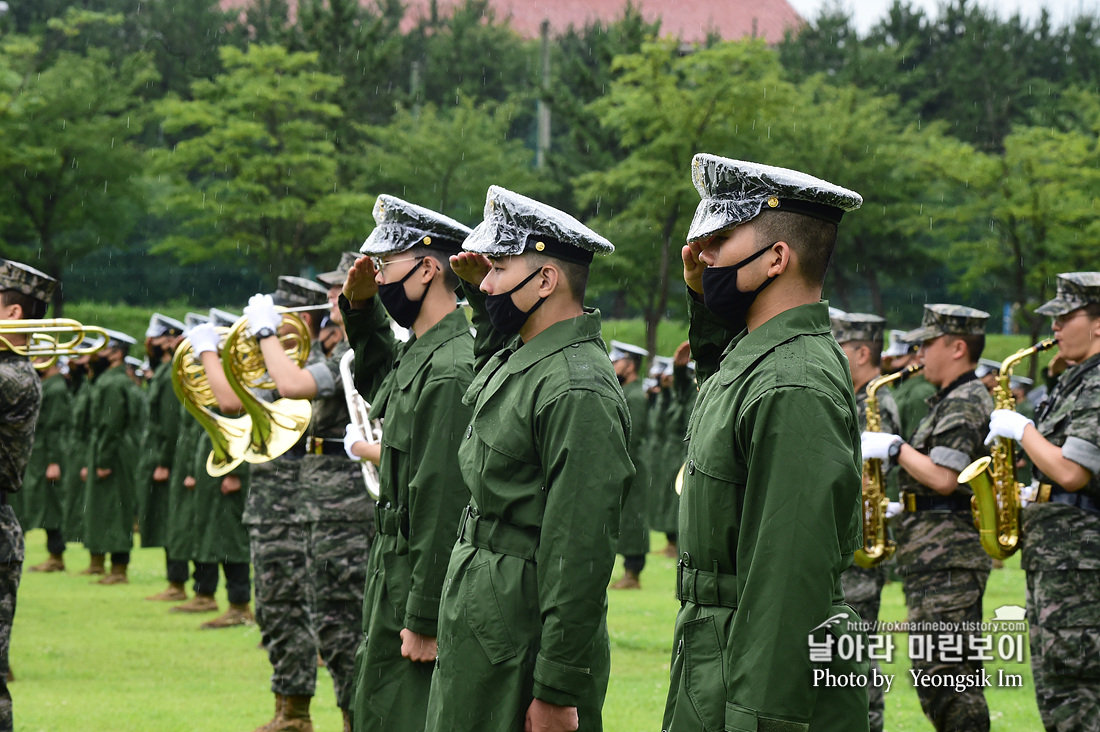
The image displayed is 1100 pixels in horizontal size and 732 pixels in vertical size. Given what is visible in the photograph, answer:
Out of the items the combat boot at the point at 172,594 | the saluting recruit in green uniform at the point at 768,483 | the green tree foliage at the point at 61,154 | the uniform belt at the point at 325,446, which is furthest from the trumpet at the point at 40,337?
the green tree foliage at the point at 61,154

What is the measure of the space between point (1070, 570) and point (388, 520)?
3.27m

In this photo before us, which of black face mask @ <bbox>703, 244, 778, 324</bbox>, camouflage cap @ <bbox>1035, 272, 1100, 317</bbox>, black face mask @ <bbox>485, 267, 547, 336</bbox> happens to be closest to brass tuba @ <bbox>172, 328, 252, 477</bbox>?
black face mask @ <bbox>485, 267, 547, 336</bbox>

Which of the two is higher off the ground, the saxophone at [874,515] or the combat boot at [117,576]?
the saxophone at [874,515]

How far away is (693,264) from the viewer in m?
3.78

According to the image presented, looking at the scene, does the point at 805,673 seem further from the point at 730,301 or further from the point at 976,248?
the point at 976,248

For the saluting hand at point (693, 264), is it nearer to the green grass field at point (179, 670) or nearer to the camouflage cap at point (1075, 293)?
the camouflage cap at point (1075, 293)

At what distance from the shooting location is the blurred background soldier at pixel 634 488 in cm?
1401

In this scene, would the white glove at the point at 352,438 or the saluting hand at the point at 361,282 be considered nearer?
the saluting hand at the point at 361,282

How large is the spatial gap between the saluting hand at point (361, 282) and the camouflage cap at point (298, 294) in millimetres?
2545

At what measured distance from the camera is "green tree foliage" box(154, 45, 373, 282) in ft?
96.3

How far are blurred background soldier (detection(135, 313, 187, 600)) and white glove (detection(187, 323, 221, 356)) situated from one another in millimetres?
5593

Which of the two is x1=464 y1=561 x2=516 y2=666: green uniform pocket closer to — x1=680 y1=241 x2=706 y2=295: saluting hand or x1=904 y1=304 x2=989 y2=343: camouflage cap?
x1=680 y1=241 x2=706 y2=295: saluting hand

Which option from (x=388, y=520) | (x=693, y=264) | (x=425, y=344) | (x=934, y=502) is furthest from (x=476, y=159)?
(x=693, y=264)

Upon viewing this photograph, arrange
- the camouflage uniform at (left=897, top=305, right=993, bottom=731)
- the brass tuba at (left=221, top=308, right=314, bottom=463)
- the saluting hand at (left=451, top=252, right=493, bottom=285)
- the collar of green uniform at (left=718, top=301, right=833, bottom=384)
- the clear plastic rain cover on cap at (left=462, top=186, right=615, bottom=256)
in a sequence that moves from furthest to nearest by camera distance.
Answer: the brass tuba at (left=221, top=308, right=314, bottom=463)
the camouflage uniform at (left=897, top=305, right=993, bottom=731)
the saluting hand at (left=451, top=252, right=493, bottom=285)
the clear plastic rain cover on cap at (left=462, top=186, right=615, bottom=256)
the collar of green uniform at (left=718, top=301, right=833, bottom=384)
